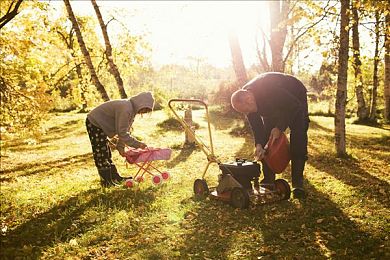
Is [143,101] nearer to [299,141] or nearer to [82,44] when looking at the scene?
[299,141]

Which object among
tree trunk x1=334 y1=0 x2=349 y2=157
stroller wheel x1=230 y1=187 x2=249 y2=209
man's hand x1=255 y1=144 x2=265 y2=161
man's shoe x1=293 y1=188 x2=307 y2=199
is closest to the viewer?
stroller wheel x1=230 y1=187 x2=249 y2=209

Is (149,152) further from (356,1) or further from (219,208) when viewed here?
(356,1)

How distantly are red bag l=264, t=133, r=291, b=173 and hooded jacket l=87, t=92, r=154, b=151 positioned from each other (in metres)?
2.60

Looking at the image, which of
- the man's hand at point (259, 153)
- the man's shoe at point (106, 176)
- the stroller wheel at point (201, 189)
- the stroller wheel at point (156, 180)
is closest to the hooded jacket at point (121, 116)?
the man's shoe at point (106, 176)

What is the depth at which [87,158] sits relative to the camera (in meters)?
→ 13.3

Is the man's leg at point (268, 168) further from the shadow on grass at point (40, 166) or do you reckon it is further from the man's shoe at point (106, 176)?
the shadow on grass at point (40, 166)

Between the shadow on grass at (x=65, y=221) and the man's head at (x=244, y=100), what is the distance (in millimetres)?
2420

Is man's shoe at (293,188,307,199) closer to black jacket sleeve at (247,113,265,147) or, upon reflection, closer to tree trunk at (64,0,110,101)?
black jacket sleeve at (247,113,265,147)

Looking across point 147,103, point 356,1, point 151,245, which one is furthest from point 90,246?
point 356,1

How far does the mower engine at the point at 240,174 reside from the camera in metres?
6.07

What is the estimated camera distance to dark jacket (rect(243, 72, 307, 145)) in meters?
6.12

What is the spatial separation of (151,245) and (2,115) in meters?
6.74

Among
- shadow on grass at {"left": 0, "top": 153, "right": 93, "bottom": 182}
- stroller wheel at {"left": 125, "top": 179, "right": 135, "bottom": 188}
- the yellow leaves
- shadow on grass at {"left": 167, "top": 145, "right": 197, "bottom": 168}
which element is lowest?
shadow on grass at {"left": 0, "top": 153, "right": 93, "bottom": 182}

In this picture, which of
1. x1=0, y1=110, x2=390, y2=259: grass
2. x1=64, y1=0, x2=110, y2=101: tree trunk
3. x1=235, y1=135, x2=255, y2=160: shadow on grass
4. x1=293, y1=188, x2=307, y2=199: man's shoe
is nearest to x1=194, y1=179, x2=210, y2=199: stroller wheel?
x1=0, y1=110, x2=390, y2=259: grass
